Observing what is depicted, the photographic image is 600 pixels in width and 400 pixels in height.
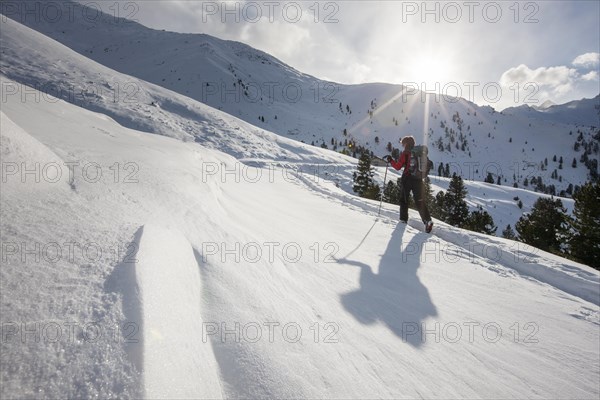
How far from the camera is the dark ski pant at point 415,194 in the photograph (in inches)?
290

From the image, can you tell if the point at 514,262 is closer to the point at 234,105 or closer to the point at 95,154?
the point at 95,154

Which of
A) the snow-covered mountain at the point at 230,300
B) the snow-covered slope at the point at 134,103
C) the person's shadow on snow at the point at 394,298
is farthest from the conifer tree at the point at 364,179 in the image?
the person's shadow on snow at the point at 394,298

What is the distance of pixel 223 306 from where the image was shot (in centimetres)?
215

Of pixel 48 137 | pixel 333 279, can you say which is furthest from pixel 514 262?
pixel 48 137

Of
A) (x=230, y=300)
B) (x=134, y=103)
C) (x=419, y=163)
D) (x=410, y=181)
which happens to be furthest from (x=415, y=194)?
(x=134, y=103)

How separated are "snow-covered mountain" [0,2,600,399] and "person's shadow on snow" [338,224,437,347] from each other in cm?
2

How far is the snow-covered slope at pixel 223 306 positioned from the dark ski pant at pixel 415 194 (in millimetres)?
2557

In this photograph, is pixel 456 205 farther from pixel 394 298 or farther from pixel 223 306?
pixel 223 306

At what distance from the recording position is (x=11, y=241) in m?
1.76

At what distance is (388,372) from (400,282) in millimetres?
1972

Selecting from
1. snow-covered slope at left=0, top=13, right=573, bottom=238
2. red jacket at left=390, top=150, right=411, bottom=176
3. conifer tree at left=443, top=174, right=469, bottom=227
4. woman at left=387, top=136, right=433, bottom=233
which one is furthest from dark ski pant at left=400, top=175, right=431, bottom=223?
conifer tree at left=443, top=174, right=469, bottom=227

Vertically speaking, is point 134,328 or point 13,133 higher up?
point 13,133

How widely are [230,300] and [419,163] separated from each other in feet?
22.0

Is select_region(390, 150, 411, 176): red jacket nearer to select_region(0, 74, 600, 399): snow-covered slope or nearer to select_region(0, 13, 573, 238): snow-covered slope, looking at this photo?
select_region(0, 74, 600, 399): snow-covered slope
